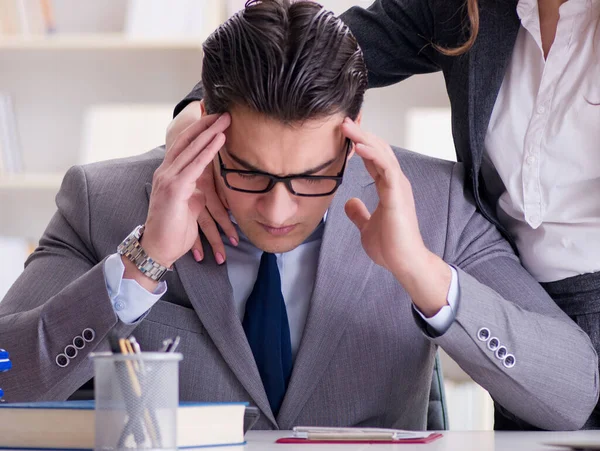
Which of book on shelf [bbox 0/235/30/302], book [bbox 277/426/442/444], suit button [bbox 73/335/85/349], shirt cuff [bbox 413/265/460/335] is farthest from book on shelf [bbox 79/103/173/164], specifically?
book [bbox 277/426/442/444]

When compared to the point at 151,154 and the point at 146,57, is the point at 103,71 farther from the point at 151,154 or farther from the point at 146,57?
the point at 151,154

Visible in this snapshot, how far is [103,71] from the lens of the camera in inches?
140

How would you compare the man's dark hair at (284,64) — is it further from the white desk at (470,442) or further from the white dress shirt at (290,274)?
the white desk at (470,442)

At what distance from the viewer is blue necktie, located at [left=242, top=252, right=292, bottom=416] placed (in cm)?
157

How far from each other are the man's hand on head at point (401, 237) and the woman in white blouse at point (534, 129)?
278mm

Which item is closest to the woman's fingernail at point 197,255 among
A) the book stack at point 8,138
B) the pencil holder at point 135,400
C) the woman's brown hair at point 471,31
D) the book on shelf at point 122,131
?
the woman's brown hair at point 471,31

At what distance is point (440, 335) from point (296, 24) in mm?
589

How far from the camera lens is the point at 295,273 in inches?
66.2

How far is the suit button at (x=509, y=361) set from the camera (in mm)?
1436

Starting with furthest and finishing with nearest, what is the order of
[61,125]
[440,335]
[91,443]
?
[61,125] < [440,335] < [91,443]

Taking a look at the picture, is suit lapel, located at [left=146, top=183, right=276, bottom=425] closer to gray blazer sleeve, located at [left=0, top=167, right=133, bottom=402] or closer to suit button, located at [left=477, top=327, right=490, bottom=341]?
gray blazer sleeve, located at [left=0, top=167, right=133, bottom=402]

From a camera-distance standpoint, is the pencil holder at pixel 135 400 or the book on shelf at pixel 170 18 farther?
the book on shelf at pixel 170 18

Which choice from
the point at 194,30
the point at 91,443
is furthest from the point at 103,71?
the point at 91,443

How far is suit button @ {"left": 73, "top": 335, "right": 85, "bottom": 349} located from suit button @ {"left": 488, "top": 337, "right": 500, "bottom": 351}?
66 centimetres
